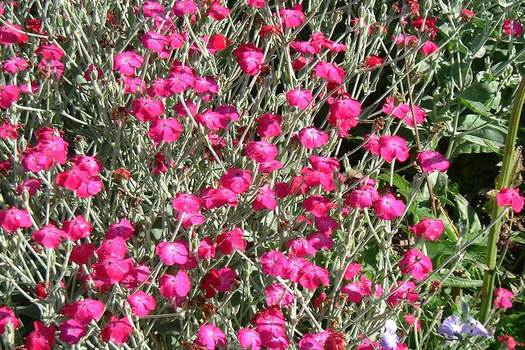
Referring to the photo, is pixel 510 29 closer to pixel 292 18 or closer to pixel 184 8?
pixel 292 18

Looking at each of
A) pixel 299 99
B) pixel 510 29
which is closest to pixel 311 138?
pixel 299 99

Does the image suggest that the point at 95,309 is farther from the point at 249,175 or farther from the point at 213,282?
the point at 249,175

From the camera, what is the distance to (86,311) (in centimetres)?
137

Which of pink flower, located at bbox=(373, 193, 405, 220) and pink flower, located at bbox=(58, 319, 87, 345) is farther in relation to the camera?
pink flower, located at bbox=(373, 193, 405, 220)

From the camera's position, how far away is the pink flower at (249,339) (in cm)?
138

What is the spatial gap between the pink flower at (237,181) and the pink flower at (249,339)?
0.96ft

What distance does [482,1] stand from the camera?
2.55 meters

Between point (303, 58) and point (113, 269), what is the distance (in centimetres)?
84

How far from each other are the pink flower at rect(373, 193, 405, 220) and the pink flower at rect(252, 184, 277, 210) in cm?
22

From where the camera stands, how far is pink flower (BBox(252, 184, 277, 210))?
149 centimetres

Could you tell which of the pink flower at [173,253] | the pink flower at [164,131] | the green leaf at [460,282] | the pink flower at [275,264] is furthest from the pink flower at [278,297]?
the green leaf at [460,282]

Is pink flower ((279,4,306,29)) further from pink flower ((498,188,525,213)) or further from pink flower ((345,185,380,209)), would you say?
pink flower ((498,188,525,213))

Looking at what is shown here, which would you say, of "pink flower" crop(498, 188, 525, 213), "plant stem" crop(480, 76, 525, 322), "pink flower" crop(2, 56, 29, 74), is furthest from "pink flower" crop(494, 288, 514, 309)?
"pink flower" crop(2, 56, 29, 74)

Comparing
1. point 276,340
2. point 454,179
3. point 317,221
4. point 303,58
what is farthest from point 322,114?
point 276,340
